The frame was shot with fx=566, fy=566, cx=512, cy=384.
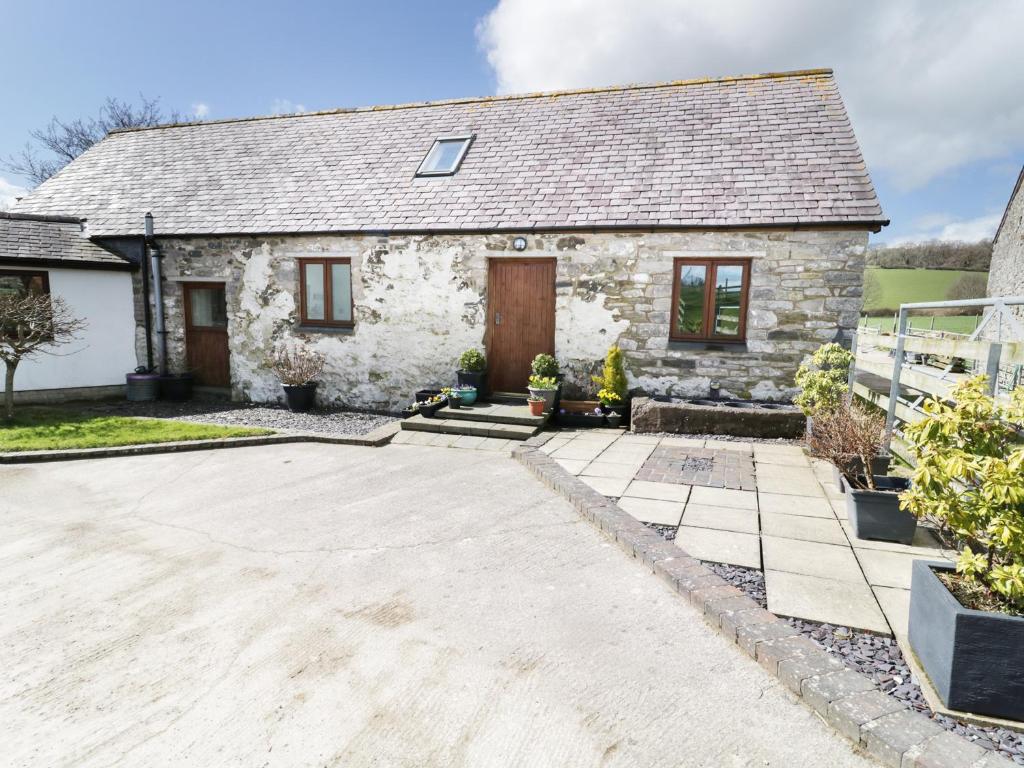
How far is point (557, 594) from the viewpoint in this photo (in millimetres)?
3785

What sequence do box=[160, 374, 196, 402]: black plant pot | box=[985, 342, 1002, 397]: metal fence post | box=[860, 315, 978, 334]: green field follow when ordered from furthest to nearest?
box=[860, 315, 978, 334]: green field < box=[160, 374, 196, 402]: black plant pot < box=[985, 342, 1002, 397]: metal fence post

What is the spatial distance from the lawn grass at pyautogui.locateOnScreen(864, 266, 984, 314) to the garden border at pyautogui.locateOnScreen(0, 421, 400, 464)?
51.3 m

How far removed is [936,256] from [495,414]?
63998 millimetres

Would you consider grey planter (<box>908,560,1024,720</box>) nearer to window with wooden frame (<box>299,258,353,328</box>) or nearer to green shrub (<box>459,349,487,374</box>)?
green shrub (<box>459,349,487,374</box>)

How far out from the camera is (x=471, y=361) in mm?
9250

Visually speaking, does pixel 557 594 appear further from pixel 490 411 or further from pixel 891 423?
pixel 490 411

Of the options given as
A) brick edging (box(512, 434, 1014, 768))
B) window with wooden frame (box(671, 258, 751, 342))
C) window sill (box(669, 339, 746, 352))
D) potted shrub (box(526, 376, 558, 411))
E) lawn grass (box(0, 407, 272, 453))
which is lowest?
lawn grass (box(0, 407, 272, 453))

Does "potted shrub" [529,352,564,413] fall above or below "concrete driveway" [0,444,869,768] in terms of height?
above

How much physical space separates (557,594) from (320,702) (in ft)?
5.30

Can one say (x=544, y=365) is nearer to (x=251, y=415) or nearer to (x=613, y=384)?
(x=613, y=384)

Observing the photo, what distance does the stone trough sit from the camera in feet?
26.0

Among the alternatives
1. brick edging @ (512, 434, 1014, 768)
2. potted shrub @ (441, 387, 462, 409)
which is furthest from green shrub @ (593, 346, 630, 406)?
brick edging @ (512, 434, 1014, 768)

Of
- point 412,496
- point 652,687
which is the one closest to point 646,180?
point 412,496

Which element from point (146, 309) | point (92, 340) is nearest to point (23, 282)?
point (92, 340)
